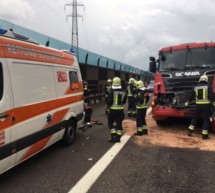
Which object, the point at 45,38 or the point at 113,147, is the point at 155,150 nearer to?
the point at 113,147

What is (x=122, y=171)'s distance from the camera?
17.8 ft

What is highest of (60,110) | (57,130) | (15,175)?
(60,110)

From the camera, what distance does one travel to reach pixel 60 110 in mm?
6551

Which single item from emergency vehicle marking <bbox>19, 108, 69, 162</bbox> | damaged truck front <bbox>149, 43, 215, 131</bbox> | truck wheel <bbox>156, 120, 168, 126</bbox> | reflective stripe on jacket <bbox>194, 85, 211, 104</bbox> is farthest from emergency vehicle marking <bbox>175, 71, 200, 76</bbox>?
emergency vehicle marking <bbox>19, 108, 69, 162</bbox>

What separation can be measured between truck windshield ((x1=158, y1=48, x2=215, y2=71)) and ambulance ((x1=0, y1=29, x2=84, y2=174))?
428cm

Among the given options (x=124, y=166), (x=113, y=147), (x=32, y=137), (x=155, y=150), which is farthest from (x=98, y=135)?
(x=32, y=137)

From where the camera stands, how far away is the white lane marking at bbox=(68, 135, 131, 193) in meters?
4.60

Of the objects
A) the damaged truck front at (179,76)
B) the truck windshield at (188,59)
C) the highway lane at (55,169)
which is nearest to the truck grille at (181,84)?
the damaged truck front at (179,76)

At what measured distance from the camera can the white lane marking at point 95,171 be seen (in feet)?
15.1

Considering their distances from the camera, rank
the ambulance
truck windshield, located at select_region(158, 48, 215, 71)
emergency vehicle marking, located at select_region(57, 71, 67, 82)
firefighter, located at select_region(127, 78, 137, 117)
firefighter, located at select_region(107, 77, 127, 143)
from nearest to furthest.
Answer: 1. the ambulance
2. emergency vehicle marking, located at select_region(57, 71, 67, 82)
3. firefighter, located at select_region(107, 77, 127, 143)
4. truck windshield, located at select_region(158, 48, 215, 71)
5. firefighter, located at select_region(127, 78, 137, 117)

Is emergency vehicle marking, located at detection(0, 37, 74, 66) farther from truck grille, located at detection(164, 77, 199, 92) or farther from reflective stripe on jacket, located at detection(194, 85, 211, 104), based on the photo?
truck grille, located at detection(164, 77, 199, 92)

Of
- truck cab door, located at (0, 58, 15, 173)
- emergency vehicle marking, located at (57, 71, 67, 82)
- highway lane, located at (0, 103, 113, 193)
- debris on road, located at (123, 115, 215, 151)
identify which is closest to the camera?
truck cab door, located at (0, 58, 15, 173)

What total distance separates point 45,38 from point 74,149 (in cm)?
776

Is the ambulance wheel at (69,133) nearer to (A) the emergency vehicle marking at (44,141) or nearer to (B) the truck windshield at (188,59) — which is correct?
(A) the emergency vehicle marking at (44,141)
